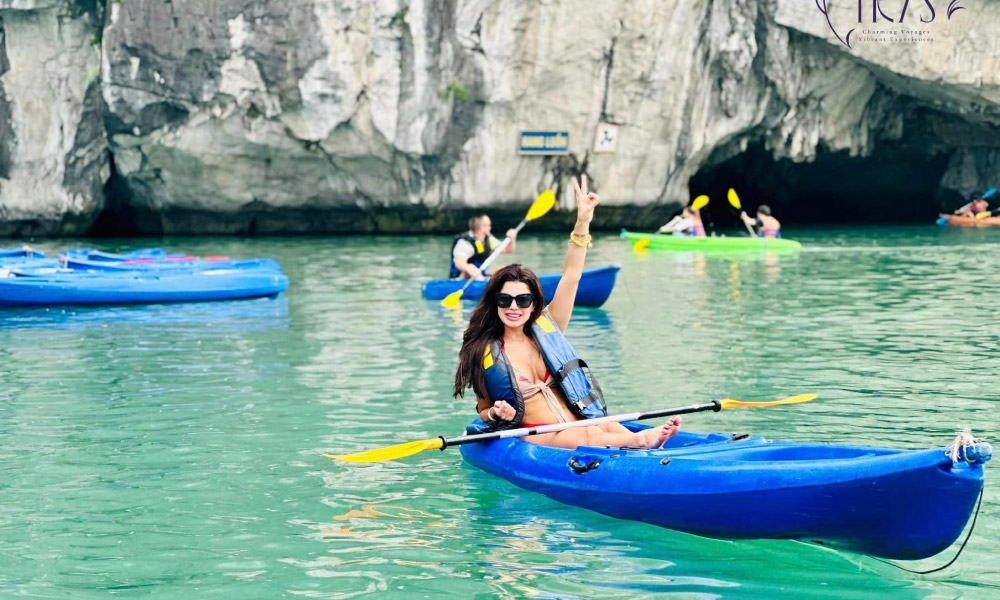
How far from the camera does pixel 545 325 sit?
5.52 meters

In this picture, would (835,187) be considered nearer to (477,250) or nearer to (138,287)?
(477,250)

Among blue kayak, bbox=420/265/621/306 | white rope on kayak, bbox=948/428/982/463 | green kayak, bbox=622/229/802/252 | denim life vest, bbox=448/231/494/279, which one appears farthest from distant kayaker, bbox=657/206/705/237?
white rope on kayak, bbox=948/428/982/463

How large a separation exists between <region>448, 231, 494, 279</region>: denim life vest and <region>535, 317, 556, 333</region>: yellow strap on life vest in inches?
289

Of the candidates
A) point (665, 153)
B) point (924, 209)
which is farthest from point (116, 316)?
point (924, 209)

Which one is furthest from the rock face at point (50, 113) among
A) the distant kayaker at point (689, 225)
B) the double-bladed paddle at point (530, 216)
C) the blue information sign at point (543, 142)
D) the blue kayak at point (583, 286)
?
the double-bladed paddle at point (530, 216)

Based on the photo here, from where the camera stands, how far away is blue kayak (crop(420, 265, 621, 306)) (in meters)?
11.8

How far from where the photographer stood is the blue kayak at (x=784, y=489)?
3898 millimetres

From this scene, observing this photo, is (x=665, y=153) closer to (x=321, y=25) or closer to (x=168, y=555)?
(x=321, y=25)

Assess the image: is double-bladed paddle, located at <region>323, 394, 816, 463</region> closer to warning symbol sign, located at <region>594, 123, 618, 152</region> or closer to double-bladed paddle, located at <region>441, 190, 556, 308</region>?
double-bladed paddle, located at <region>441, 190, 556, 308</region>

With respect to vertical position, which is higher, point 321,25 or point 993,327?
point 321,25

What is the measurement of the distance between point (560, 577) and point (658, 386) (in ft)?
11.8

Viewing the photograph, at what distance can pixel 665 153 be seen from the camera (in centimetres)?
2453

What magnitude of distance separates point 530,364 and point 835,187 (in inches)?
1070

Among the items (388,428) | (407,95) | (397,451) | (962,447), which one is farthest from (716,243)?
(962,447)
